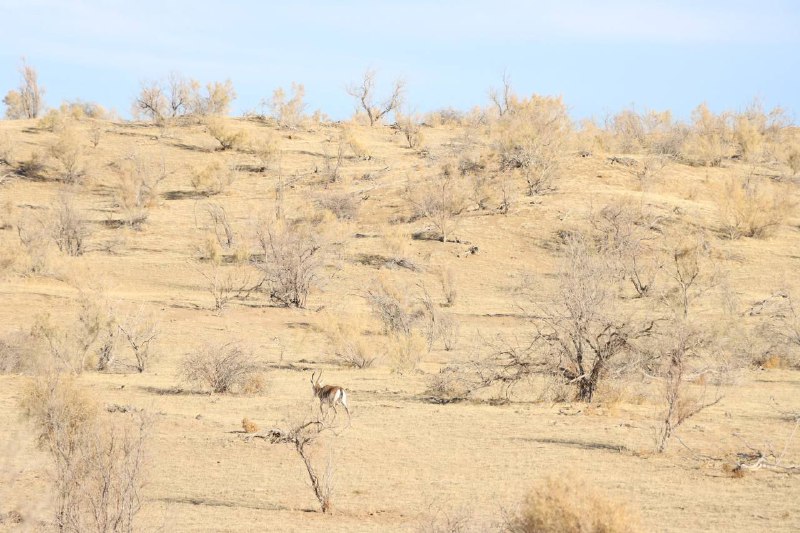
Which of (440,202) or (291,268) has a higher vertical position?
(440,202)

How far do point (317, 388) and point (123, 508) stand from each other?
7.00 metres

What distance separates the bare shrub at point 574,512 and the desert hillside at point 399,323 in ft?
0.10

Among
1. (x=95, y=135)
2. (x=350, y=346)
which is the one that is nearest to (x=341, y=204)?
(x=95, y=135)

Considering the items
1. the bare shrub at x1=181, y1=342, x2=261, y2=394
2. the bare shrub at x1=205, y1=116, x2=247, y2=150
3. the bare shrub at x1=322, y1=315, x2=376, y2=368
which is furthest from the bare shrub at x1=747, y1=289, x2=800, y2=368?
the bare shrub at x1=205, y1=116, x2=247, y2=150

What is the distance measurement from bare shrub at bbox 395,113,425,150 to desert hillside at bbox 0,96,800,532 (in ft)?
0.77

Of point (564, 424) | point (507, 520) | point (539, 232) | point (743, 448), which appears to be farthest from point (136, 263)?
point (507, 520)

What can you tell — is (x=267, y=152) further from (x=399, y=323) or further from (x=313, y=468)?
(x=313, y=468)

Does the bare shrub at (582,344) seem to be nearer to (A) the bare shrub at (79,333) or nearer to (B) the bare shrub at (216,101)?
(A) the bare shrub at (79,333)

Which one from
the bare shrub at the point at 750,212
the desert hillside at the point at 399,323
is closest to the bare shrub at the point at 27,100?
the desert hillside at the point at 399,323

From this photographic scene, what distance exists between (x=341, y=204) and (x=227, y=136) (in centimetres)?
1410

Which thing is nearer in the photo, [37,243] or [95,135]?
[37,243]

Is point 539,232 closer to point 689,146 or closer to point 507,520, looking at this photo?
point 689,146

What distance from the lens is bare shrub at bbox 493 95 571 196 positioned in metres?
43.7

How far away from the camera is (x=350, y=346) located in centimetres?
2284
